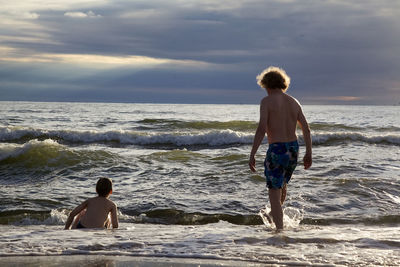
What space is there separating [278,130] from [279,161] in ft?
1.21

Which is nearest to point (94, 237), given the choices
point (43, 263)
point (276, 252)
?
point (43, 263)

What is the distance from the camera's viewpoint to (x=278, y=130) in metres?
5.50

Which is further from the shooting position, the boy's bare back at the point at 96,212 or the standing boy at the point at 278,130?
the boy's bare back at the point at 96,212

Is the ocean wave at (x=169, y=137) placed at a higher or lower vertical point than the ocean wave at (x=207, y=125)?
lower

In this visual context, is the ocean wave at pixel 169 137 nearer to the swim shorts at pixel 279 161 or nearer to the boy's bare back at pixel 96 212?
the boy's bare back at pixel 96 212

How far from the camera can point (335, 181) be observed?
9695 millimetres

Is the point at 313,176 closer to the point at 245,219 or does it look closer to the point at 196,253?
the point at 245,219

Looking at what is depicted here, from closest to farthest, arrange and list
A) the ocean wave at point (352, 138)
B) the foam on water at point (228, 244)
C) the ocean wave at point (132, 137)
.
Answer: the foam on water at point (228, 244) < the ocean wave at point (352, 138) < the ocean wave at point (132, 137)

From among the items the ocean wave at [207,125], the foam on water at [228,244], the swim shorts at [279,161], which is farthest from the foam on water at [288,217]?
the ocean wave at [207,125]

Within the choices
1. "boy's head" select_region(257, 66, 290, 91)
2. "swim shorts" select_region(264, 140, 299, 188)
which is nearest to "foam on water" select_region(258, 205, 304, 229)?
Result: "swim shorts" select_region(264, 140, 299, 188)

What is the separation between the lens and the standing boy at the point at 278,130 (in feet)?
17.9

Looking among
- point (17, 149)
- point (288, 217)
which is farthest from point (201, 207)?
point (17, 149)

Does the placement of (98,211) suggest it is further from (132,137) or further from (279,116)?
(132,137)

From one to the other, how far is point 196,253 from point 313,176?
6616mm
